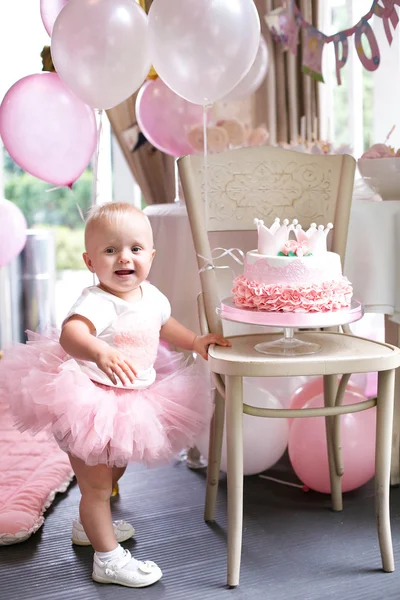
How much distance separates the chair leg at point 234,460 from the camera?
167cm

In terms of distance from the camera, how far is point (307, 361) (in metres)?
1.63

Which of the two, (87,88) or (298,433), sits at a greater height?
(87,88)

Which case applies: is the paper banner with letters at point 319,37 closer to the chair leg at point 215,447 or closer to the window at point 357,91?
the window at point 357,91

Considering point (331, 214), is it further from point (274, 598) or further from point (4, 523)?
point (4, 523)

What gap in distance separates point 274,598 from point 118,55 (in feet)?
4.72

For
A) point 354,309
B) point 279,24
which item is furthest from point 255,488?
point 279,24

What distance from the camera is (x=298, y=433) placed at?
85.8 inches

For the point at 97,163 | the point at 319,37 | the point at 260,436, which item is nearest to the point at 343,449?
the point at 260,436

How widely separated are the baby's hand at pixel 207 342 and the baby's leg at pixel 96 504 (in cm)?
36

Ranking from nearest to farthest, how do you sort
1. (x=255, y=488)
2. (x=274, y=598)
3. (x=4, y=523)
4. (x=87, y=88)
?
(x=274, y=598) < (x=4, y=523) < (x=87, y=88) < (x=255, y=488)

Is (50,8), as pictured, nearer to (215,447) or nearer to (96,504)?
(215,447)

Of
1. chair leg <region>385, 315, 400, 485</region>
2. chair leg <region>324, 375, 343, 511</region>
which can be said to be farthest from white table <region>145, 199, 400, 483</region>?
chair leg <region>324, 375, 343, 511</region>

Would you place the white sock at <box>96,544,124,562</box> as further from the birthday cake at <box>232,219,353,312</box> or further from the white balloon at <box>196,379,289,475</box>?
the birthday cake at <box>232,219,353,312</box>

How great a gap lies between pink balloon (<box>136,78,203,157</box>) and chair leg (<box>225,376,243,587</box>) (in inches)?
59.2
